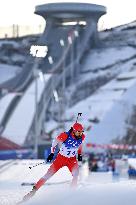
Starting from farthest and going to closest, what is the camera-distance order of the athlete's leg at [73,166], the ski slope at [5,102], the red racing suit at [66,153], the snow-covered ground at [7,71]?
the snow-covered ground at [7,71], the ski slope at [5,102], the athlete's leg at [73,166], the red racing suit at [66,153]

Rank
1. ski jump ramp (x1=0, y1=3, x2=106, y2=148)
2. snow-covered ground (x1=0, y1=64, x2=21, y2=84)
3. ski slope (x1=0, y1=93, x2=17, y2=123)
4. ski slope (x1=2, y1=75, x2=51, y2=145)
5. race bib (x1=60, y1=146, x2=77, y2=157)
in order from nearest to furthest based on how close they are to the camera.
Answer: race bib (x1=60, y1=146, x2=77, y2=157), ski slope (x1=2, y1=75, x2=51, y2=145), ski slope (x1=0, y1=93, x2=17, y2=123), ski jump ramp (x1=0, y1=3, x2=106, y2=148), snow-covered ground (x1=0, y1=64, x2=21, y2=84)

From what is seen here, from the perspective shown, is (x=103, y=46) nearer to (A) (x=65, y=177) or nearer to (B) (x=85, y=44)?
(B) (x=85, y=44)

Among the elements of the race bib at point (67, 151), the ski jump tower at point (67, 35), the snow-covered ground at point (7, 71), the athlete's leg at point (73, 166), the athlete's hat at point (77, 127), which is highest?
the ski jump tower at point (67, 35)

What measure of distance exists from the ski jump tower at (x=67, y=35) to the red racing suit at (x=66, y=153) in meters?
56.6

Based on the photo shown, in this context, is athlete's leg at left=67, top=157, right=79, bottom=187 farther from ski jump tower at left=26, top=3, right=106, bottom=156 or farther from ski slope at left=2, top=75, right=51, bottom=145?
ski jump tower at left=26, top=3, right=106, bottom=156

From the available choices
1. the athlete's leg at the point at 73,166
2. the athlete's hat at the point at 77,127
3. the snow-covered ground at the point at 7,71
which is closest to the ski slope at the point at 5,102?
the snow-covered ground at the point at 7,71

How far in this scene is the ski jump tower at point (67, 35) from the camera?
6900 centimetres

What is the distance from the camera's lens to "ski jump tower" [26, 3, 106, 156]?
6900 centimetres

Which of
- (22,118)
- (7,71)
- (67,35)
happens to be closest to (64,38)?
(67,35)

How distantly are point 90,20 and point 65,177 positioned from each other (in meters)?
66.6

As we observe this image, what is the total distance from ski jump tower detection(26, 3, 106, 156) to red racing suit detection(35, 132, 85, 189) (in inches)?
2230

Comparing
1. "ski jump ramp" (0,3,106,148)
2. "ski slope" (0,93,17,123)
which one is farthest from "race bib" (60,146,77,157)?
"ski jump ramp" (0,3,106,148)

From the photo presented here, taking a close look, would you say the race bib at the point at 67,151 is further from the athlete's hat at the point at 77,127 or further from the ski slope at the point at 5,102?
the ski slope at the point at 5,102

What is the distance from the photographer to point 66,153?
26.3 feet
